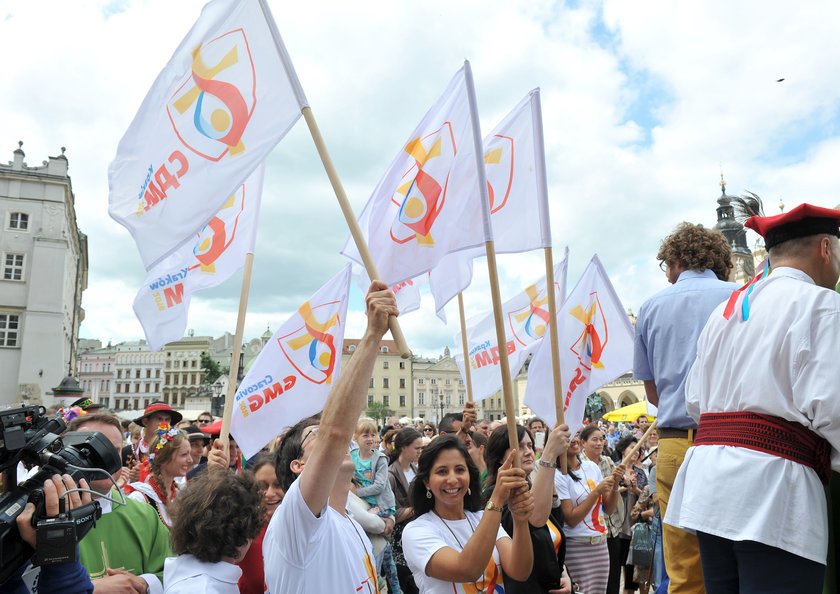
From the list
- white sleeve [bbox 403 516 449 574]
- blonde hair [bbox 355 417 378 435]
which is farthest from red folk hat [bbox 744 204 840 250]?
blonde hair [bbox 355 417 378 435]

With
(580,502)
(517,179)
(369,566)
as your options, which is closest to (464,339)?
(517,179)

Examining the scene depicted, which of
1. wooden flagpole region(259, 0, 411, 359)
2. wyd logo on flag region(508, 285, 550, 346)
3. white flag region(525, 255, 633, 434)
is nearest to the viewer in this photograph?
wooden flagpole region(259, 0, 411, 359)

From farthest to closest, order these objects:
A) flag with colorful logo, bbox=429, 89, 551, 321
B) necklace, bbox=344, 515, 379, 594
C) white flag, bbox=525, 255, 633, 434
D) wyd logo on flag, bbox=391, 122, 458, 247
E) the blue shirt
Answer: white flag, bbox=525, 255, 633, 434
flag with colorful logo, bbox=429, 89, 551, 321
wyd logo on flag, bbox=391, 122, 458, 247
the blue shirt
necklace, bbox=344, 515, 379, 594

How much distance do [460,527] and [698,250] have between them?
7.17 feet

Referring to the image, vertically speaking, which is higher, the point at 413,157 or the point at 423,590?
the point at 413,157

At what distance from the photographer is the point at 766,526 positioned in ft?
7.98

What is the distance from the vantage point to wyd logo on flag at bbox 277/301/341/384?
19.7 feet

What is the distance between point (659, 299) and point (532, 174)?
1.47m

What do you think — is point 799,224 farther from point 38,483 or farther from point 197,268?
point 197,268

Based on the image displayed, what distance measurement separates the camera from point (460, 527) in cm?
367

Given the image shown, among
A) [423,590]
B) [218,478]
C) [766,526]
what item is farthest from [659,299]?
[218,478]

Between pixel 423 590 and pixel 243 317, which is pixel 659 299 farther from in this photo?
pixel 243 317

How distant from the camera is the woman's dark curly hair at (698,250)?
4.02 metres

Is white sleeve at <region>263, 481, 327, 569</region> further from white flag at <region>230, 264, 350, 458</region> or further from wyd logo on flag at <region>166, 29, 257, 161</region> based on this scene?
white flag at <region>230, 264, 350, 458</region>
